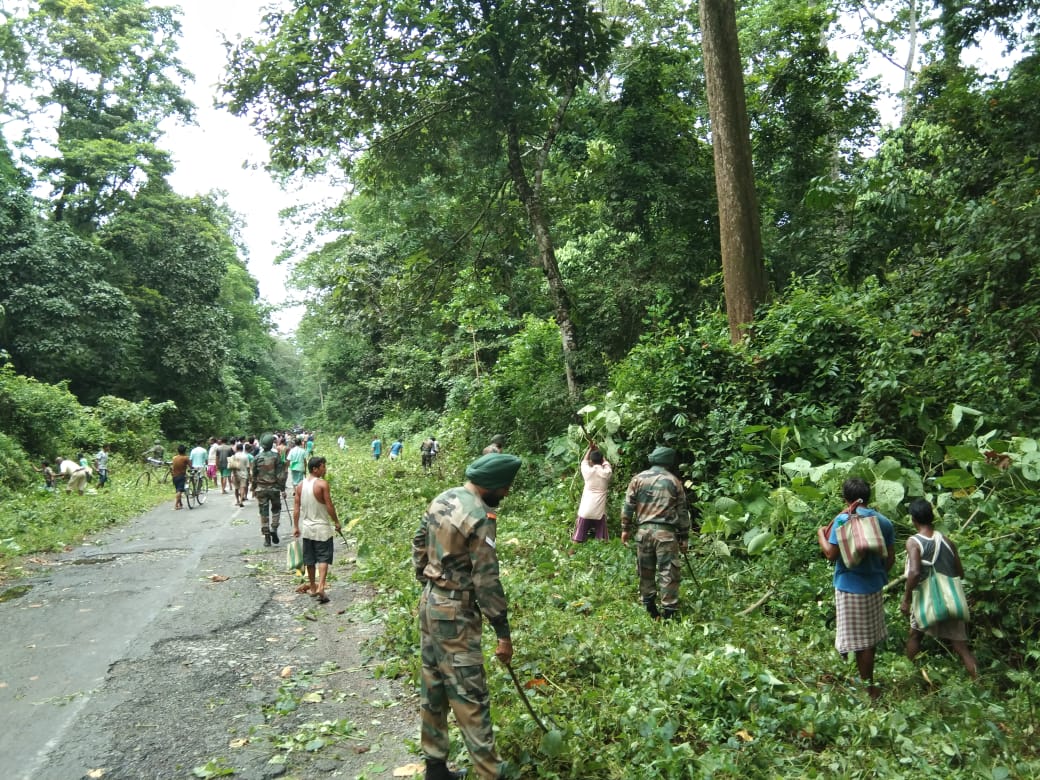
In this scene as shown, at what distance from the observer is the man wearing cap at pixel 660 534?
685 cm

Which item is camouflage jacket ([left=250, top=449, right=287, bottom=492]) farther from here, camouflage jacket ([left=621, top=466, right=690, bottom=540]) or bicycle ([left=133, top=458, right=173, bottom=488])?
bicycle ([left=133, top=458, right=173, bottom=488])

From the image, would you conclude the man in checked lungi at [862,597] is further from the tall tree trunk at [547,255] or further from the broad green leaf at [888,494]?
the tall tree trunk at [547,255]

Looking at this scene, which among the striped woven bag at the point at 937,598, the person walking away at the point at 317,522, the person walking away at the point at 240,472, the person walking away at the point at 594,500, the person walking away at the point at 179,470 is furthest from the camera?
the person walking away at the point at 240,472

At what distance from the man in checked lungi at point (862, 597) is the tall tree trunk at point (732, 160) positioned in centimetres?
544

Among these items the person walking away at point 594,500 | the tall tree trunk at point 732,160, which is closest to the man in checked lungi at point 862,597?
the person walking away at point 594,500

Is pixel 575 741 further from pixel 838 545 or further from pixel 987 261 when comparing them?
pixel 987 261

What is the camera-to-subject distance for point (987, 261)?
8.27 metres

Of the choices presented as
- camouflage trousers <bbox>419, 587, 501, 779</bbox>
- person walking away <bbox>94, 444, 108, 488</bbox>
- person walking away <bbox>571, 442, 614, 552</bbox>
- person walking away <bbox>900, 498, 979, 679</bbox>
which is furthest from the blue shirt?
person walking away <bbox>94, 444, 108, 488</bbox>

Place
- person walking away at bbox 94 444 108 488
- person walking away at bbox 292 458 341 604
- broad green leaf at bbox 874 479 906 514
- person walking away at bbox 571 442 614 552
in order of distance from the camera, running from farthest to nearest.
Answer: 1. person walking away at bbox 94 444 108 488
2. person walking away at bbox 571 442 614 552
3. person walking away at bbox 292 458 341 604
4. broad green leaf at bbox 874 479 906 514

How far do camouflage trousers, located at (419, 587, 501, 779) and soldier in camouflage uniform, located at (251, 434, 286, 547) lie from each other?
804 centimetres

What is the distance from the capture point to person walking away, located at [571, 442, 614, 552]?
982cm

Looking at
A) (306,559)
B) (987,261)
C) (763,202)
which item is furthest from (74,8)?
(987,261)

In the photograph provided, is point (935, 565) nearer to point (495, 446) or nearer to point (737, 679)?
point (737, 679)

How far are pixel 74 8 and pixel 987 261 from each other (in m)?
37.7
